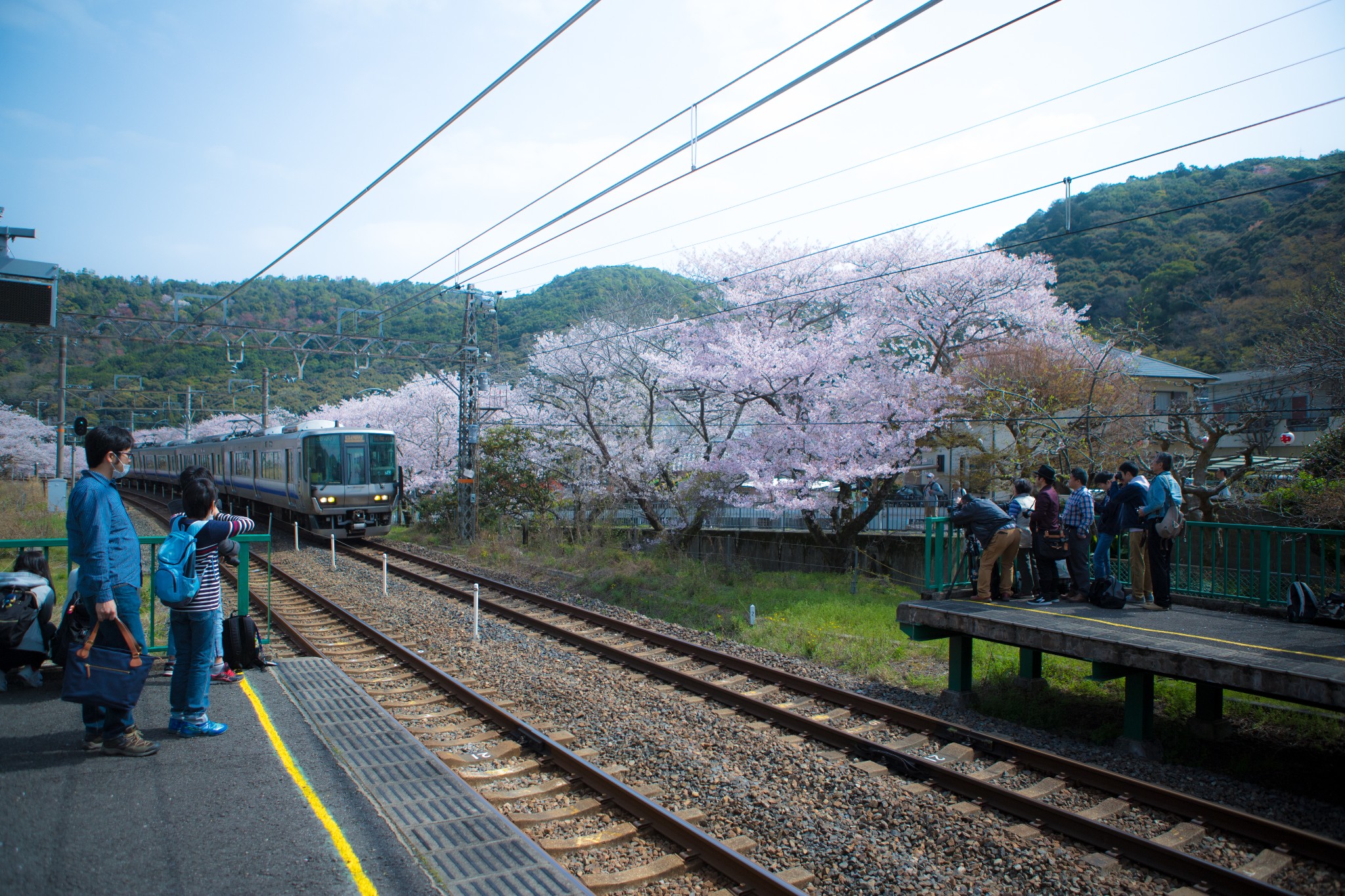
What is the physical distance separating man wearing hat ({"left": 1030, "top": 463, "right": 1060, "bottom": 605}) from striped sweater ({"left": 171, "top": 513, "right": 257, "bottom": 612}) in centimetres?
710

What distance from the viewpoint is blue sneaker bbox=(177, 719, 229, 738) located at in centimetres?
468

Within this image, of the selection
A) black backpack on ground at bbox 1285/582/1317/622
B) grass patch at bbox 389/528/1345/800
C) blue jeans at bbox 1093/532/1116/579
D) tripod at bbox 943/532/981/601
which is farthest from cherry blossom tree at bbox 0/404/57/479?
black backpack on ground at bbox 1285/582/1317/622

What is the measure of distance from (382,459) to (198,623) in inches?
669

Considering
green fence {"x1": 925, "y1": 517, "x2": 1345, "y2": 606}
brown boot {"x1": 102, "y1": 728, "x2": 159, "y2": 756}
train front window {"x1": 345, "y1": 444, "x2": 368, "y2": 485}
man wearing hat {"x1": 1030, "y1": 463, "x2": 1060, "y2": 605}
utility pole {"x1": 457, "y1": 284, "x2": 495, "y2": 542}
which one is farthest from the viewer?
utility pole {"x1": 457, "y1": 284, "x2": 495, "y2": 542}

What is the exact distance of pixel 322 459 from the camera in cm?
1984

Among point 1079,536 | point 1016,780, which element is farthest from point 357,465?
point 1016,780

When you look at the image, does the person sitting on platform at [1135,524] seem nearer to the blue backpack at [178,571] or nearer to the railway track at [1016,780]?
the railway track at [1016,780]

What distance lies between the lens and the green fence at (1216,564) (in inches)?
295

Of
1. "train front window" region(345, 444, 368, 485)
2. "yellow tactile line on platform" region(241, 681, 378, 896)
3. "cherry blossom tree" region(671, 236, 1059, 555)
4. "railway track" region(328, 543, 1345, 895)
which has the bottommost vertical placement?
"railway track" region(328, 543, 1345, 895)

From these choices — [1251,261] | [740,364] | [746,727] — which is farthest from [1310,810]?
[1251,261]

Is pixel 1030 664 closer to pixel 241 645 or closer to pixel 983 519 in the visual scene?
pixel 983 519

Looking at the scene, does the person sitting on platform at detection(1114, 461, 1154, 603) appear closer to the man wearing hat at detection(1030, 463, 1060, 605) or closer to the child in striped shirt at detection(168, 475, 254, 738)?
the man wearing hat at detection(1030, 463, 1060, 605)

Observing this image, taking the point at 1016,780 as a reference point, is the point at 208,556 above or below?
above

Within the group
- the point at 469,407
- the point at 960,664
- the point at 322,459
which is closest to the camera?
the point at 960,664
